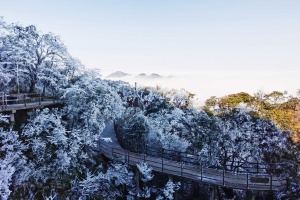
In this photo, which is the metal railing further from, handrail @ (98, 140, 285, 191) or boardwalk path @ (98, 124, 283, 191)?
handrail @ (98, 140, 285, 191)

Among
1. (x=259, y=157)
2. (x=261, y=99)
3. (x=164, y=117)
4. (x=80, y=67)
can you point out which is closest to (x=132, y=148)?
(x=164, y=117)

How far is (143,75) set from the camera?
193ft

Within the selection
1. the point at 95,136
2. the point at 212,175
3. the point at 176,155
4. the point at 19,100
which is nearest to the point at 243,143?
→ the point at 176,155

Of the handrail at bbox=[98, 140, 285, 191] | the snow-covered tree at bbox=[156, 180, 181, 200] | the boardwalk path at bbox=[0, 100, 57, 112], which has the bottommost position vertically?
the snow-covered tree at bbox=[156, 180, 181, 200]

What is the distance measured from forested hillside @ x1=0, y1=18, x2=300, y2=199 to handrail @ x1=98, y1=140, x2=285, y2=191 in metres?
0.60

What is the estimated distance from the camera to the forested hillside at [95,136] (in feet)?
53.3

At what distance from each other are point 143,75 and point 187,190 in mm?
39565

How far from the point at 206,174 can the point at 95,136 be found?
7.67 meters

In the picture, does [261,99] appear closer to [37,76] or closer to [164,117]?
[164,117]

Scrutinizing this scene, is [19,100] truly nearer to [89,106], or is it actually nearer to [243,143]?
[89,106]

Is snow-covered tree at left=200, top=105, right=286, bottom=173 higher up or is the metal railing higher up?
the metal railing

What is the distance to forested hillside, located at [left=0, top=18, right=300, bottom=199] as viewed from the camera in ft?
53.3

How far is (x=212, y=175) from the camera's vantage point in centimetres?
1691

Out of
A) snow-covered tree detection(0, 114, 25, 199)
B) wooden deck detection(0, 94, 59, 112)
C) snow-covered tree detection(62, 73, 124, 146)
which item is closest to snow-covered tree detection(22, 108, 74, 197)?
snow-covered tree detection(0, 114, 25, 199)
